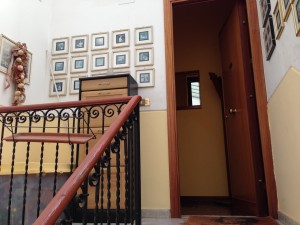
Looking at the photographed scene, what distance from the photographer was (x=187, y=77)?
4.67m

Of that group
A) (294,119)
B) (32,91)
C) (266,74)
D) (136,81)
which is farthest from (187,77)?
(294,119)

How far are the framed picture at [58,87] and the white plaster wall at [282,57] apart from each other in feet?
7.80

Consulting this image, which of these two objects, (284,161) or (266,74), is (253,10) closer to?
(266,74)

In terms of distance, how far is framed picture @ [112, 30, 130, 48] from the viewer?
353cm

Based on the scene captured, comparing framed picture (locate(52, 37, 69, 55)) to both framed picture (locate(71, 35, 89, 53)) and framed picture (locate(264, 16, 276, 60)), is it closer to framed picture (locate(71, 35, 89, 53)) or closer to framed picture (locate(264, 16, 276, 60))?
framed picture (locate(71, 35, 89, 53))

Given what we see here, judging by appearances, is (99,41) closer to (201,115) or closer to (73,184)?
(201,115)

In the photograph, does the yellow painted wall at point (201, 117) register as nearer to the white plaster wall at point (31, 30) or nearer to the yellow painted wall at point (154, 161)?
the yellow painted wall at point (154, 161)

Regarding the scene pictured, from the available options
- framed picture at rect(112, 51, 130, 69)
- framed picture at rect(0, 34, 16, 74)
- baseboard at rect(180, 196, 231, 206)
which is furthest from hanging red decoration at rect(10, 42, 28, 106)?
baseboard at rect(180, 196, 231, 206)

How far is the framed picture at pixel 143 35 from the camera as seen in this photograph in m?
3.45

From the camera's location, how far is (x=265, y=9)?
2.63 m

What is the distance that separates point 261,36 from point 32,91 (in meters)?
2.70

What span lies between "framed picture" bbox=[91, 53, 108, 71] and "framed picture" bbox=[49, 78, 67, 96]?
42 cm

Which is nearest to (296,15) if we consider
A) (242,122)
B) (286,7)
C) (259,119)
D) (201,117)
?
(286,7)

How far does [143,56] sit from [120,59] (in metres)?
0.30
